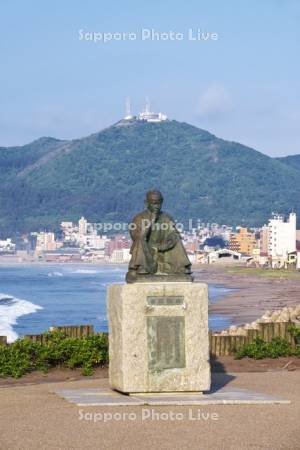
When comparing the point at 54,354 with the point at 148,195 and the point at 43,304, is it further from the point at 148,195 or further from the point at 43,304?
the point at 43,304

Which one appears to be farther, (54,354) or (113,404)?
(54,354)

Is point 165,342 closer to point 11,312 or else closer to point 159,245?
point 159,245

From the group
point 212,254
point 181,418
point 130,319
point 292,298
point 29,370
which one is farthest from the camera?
point 212,254

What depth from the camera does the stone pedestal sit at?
14500mm

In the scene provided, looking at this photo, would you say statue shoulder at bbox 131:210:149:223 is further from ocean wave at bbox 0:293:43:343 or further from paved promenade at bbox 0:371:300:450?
ocean wave at bbox 0:293:43:343

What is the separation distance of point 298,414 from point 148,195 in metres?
3.60

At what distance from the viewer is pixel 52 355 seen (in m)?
18.6

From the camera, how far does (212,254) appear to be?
197375 millimetres

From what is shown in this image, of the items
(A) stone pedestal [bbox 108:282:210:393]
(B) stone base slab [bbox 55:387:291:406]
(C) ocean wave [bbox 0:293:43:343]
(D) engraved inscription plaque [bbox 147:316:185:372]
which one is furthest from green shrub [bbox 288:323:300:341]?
(C) ocean wave [bbox 0:293:43:343]

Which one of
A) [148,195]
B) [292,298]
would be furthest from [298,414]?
[292,298]

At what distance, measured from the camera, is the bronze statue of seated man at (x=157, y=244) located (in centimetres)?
1499

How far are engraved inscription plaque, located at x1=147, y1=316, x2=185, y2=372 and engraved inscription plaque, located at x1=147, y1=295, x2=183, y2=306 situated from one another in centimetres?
17

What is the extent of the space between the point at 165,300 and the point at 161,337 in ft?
1.45

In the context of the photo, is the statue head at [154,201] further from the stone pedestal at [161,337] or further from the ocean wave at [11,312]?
the ocean wave at [11,312]
